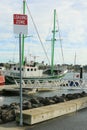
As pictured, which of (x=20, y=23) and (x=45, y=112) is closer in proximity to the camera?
(x=20, y=23)

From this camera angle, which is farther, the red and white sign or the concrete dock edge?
the concrete dock edge

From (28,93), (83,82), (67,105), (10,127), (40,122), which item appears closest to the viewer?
(10,127)

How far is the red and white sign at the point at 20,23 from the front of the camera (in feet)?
29.0

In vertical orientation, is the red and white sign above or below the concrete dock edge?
above

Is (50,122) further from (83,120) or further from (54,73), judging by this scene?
(54,73)

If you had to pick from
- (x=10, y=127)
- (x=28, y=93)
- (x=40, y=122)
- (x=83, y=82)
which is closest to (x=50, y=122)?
(x=40, y=122)

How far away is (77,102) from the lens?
1295cm

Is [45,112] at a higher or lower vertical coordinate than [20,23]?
lower

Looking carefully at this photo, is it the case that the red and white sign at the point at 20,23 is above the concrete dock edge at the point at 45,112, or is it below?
above

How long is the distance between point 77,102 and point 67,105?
48.0 inches

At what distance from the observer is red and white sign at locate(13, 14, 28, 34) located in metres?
8.85

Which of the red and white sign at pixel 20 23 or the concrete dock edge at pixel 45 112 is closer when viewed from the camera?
the red and white sign at pixel 20 23

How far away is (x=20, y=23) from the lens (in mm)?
8891

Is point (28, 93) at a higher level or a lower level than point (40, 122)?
lower
